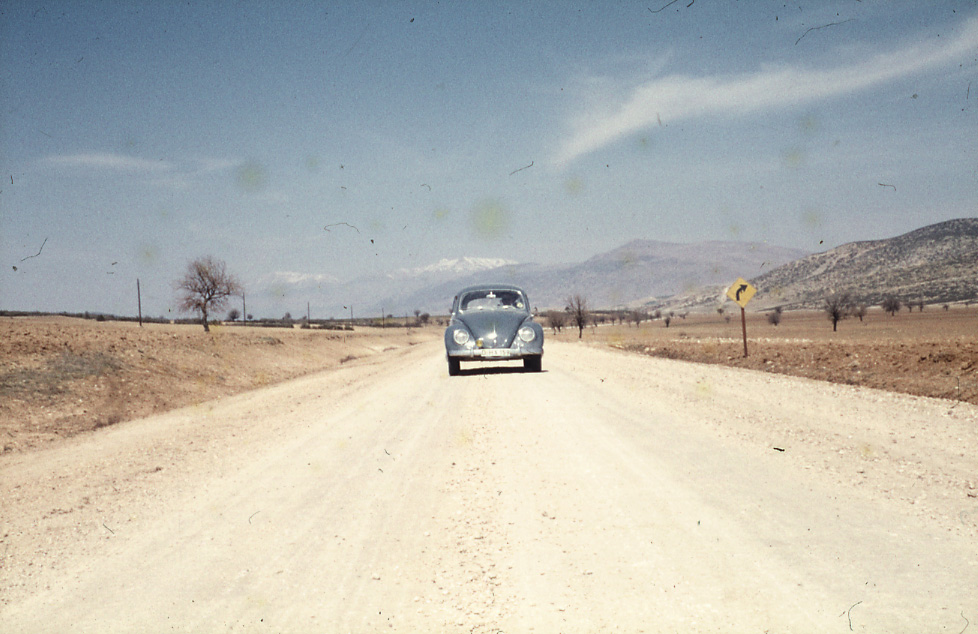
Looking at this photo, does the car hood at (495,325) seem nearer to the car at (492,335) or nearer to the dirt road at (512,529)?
the car at (492,335)

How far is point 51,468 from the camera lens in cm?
885

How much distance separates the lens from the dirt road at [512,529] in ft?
11.8

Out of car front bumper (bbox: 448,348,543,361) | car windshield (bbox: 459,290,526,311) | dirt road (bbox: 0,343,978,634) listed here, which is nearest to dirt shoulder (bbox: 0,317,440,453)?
dirt road (bbox: 0,343,978,634)

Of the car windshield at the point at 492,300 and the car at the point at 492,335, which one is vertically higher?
the car windshield at the point at 492,300

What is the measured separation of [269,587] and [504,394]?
9.04 m

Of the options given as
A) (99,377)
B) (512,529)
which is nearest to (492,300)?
(99,377)

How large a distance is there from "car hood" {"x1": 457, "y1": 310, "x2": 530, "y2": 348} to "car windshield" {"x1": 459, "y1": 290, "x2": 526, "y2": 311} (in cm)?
74

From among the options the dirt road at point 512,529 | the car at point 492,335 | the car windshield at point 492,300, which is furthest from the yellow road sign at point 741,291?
the dirt road at point 512,529

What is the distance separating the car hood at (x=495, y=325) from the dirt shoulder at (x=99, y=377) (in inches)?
373

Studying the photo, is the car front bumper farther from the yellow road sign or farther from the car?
the yellow road sign

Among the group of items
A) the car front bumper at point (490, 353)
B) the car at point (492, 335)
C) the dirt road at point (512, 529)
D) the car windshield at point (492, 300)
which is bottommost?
the dirt road at point (512, 529)

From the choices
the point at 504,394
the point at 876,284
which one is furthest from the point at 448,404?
the point at 876,284

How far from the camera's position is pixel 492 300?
58.6 feet

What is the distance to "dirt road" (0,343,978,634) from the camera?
360 cm
